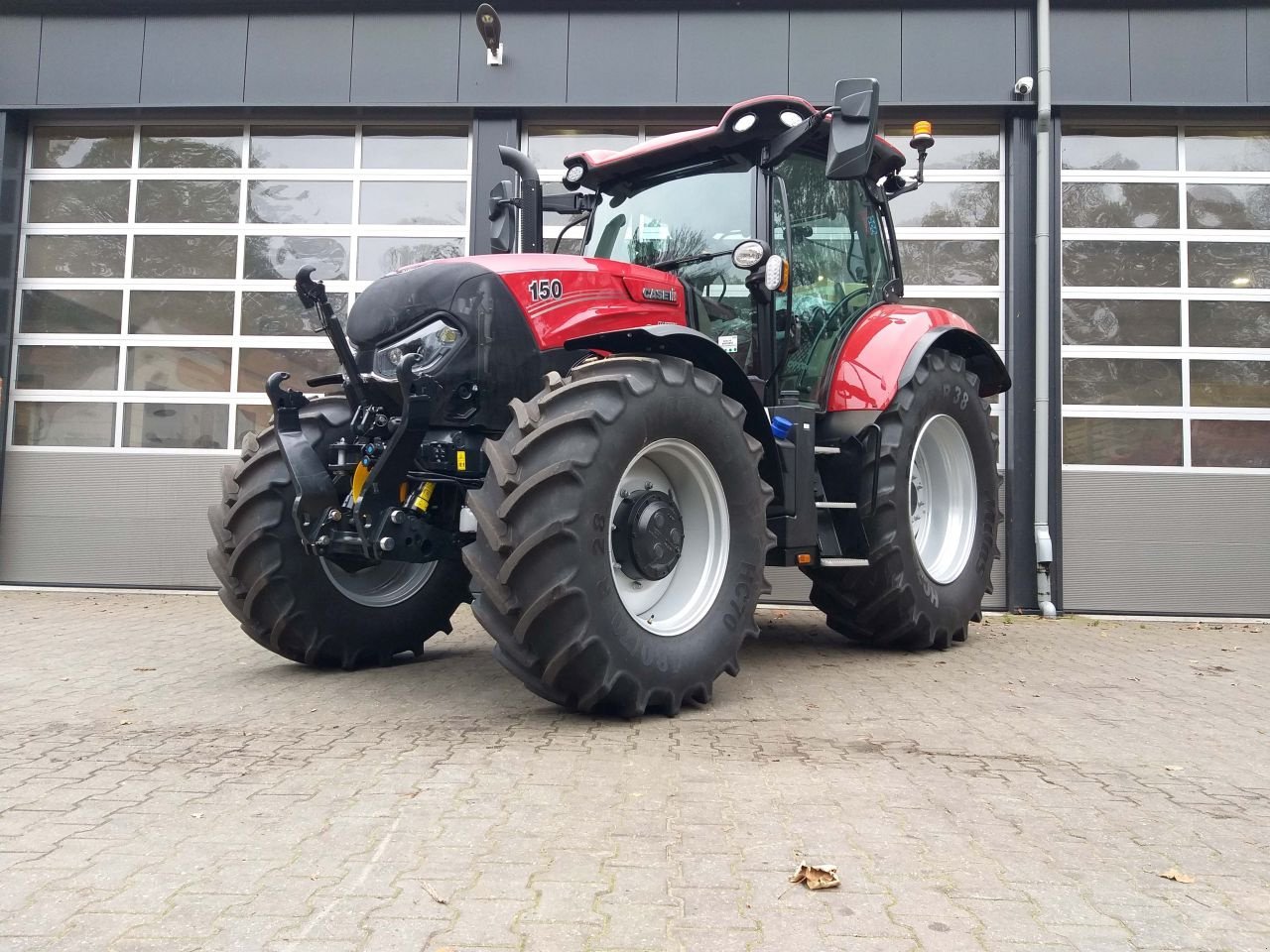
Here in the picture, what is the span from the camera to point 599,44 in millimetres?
8789

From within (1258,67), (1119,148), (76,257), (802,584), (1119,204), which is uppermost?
(1258,67)

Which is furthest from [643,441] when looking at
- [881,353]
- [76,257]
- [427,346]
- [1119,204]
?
[76,257]

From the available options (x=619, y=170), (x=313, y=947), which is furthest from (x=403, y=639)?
(x=313, y=947)

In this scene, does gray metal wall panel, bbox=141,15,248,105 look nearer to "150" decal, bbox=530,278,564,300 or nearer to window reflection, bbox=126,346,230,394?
window reflection, bbox=126,346,230,394

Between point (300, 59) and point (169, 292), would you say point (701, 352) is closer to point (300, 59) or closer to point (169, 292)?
point (300, 59)

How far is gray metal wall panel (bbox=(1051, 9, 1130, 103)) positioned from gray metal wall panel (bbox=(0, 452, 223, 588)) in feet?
27.1

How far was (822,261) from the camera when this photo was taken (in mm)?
5672

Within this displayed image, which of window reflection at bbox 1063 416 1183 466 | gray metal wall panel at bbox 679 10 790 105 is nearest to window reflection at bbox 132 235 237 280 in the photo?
gray metal wall panel at bbox 679 10 790 105

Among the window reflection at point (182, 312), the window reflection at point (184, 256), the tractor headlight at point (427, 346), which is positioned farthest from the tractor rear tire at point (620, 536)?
the window reflection at point (184, 256)

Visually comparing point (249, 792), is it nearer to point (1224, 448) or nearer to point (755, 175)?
point (755, 175)

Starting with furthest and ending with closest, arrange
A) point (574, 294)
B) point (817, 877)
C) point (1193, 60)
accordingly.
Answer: point (1193, 60) < point (574, 294) < point (817, 877)

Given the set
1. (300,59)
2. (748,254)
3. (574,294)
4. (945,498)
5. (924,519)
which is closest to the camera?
(574,294)

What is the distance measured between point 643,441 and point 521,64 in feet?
20.5

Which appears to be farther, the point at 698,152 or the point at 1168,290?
the point at 1168,290
